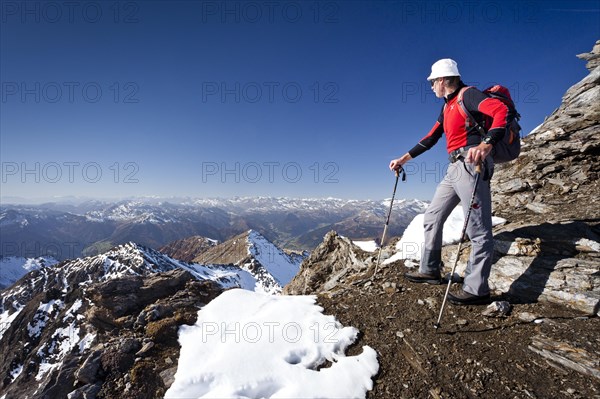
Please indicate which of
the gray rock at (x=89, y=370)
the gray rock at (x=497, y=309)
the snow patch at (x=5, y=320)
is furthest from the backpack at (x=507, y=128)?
the snow patch at (x=5, y=320)

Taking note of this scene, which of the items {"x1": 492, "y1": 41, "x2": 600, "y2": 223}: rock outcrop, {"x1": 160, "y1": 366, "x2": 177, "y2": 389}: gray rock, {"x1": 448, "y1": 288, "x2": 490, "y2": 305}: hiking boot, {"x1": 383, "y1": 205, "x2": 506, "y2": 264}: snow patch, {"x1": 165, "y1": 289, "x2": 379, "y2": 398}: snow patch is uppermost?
{"x1": 492, "y1": 41, "x2": 600, "y2": 223}: rock outcrop

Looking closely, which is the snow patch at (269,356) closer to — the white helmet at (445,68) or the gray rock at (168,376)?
the gray rock at (168,376)

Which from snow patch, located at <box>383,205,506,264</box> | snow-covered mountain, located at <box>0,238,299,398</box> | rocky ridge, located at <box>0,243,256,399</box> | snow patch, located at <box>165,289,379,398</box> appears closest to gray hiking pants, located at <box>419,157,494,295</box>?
snow patch, located at <box>383,205,506,264</box>

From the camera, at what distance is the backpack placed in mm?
5820

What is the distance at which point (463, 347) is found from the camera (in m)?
5.36

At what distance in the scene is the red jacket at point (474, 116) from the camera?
18.1ft

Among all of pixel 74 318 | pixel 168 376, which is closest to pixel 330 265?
pixel 168 376

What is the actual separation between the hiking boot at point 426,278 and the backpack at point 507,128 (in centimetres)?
355

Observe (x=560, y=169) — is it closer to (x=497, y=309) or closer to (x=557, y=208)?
(x=557, y=208)

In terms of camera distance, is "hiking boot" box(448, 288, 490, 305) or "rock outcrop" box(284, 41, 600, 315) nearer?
"hiking boot" box(448, 288, 490, 305)

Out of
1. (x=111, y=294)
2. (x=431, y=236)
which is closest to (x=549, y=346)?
(x=431, y=236)

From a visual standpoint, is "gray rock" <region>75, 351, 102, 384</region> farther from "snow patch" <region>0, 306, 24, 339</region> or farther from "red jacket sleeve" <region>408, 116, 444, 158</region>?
"snow patch" <region>0, 306, 24, 339</region>

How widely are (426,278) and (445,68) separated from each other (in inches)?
221

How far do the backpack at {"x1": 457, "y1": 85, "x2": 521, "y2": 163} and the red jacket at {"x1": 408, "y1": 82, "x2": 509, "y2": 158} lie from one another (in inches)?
3.7
